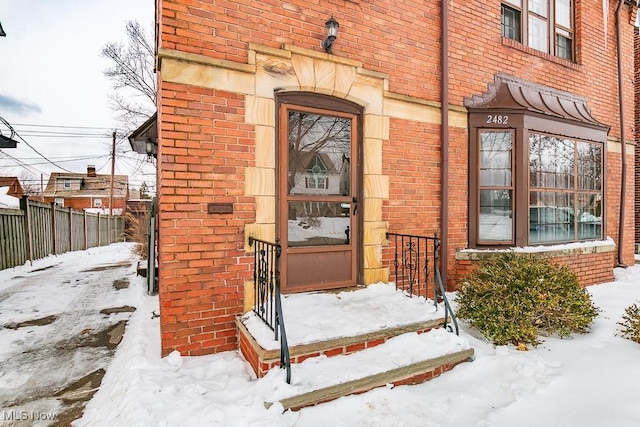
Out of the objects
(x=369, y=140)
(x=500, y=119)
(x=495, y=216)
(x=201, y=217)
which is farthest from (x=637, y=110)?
(x=201, y=217)

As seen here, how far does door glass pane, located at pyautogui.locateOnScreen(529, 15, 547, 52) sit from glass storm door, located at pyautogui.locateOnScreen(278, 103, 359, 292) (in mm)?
4185

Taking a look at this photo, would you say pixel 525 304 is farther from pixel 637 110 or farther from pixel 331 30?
pixel 637 110

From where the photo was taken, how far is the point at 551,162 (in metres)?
5.47

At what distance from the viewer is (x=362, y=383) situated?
249 cm

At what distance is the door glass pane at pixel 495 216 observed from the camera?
5.04 m

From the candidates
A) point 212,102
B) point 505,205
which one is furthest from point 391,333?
point 505,205

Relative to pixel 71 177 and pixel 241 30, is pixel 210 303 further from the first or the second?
pixel 71 177

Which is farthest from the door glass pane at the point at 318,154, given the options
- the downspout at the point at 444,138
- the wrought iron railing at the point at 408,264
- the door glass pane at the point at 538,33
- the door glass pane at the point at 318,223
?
the door glass pane at the point at 538,33

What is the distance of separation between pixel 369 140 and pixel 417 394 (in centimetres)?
276

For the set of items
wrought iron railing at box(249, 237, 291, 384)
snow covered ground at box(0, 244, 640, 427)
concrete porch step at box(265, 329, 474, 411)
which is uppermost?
wrought iron railing at box(249, 237, 291, 384)

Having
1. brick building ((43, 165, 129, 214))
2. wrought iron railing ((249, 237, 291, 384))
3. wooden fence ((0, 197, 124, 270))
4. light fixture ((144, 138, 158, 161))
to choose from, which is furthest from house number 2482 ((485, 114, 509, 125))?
brick building ((43, 165, 129, 214))

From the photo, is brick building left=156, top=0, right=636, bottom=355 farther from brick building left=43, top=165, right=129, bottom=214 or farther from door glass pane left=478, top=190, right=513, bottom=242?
brick building left=43, top=165, right=129, bottom=214

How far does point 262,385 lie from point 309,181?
2223 mm

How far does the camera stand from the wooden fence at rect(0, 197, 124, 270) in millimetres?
8086
